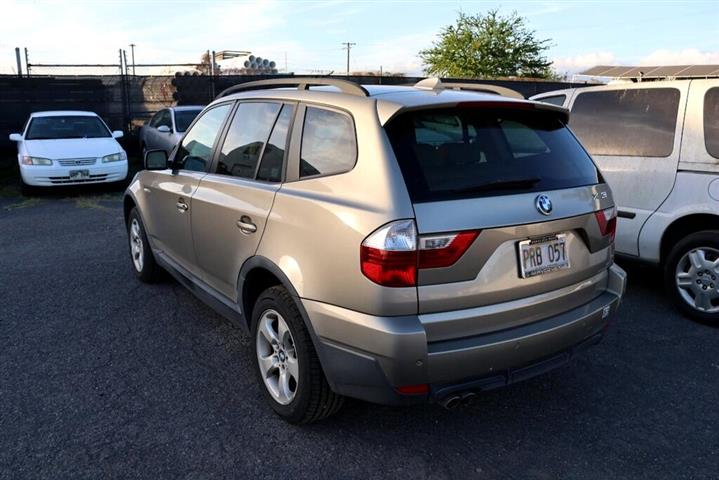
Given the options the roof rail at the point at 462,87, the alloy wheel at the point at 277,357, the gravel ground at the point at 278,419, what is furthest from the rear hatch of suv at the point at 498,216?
the alloy wheel at the point at 277,357

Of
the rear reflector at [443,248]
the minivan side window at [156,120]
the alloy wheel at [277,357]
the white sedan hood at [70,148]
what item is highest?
the minivan side window at [156,120]

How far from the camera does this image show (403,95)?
2.87 m

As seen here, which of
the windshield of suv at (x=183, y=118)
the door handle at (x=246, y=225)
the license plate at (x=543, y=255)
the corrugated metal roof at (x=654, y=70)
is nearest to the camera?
the license plate at (x=543, y=255)

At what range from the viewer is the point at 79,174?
1042 centimetres

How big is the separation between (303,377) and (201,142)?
6.92 ft

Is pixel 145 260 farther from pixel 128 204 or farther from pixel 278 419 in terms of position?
pixel 278 419

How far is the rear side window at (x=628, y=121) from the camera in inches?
188

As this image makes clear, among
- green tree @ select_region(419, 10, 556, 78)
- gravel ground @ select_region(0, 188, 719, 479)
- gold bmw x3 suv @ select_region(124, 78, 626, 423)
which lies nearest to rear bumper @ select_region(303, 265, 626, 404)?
gold bmw x3 suv @ select_region(124, 78, 626, 423)

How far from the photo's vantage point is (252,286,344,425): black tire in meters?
2.80

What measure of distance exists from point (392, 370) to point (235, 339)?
80.5 inches

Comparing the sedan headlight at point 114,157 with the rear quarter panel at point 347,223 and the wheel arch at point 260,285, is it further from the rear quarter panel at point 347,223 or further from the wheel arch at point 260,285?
the rear quarter panel at point 347,223

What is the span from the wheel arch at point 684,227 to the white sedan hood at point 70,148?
9.53 meters

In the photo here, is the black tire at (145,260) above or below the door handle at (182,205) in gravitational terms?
below

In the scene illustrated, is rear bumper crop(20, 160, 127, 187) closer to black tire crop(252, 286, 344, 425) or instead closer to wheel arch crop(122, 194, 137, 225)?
wheel arch crop(122, 194, 137, 225)
